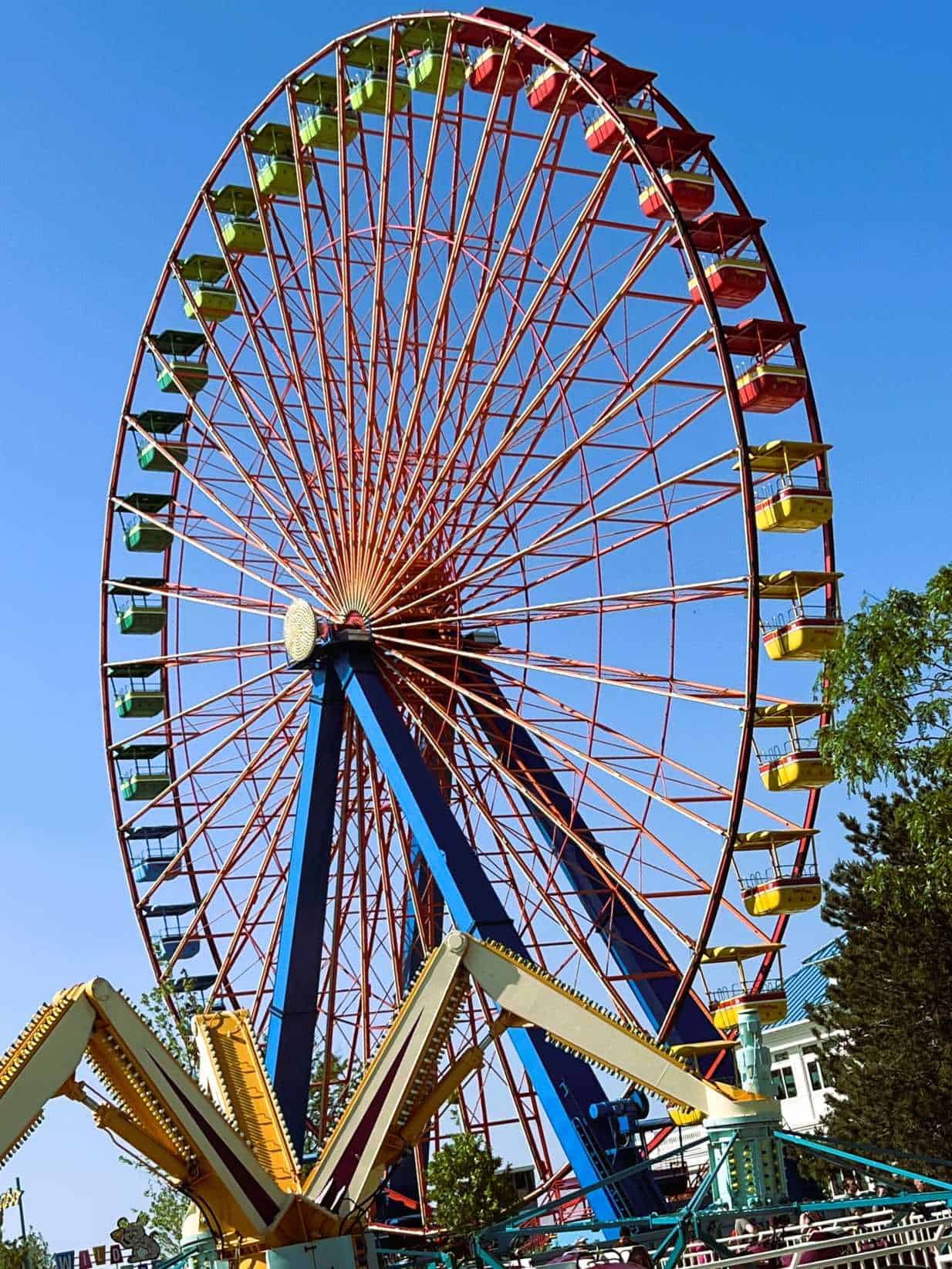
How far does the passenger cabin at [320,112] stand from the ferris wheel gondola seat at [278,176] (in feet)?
1.86

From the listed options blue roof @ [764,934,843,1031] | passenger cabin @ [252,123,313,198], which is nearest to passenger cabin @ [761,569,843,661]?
passenger cabin @ [252,123,313,198]

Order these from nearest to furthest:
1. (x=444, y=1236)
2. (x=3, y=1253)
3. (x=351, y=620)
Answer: (x=444, y=1236), (x=351, y=620), (x=3, y=1253)

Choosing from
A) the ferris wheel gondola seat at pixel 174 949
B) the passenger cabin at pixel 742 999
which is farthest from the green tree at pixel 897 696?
the ferris wheel gondola seat at pixel 174 949

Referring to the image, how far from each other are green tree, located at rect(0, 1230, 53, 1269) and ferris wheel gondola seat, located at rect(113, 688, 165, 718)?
12456mm

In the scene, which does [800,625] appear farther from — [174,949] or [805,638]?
[174,949]

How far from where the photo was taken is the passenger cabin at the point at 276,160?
3080 cm

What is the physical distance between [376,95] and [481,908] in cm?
1390

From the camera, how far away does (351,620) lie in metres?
27.2

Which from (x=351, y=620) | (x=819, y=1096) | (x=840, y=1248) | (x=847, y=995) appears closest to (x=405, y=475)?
(x=351, y=620)

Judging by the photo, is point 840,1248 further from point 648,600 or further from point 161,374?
point 161,374

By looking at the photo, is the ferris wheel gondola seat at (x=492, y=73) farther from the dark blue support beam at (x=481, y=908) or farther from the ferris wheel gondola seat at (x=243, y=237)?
the dark blue support beam at (x=481, y=908)

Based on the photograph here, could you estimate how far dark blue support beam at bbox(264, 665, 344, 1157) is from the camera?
2592cm

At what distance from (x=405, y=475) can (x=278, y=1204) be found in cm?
1389

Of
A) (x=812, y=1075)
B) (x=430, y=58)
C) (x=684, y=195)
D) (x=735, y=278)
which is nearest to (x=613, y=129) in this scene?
(x=684, y=195)
